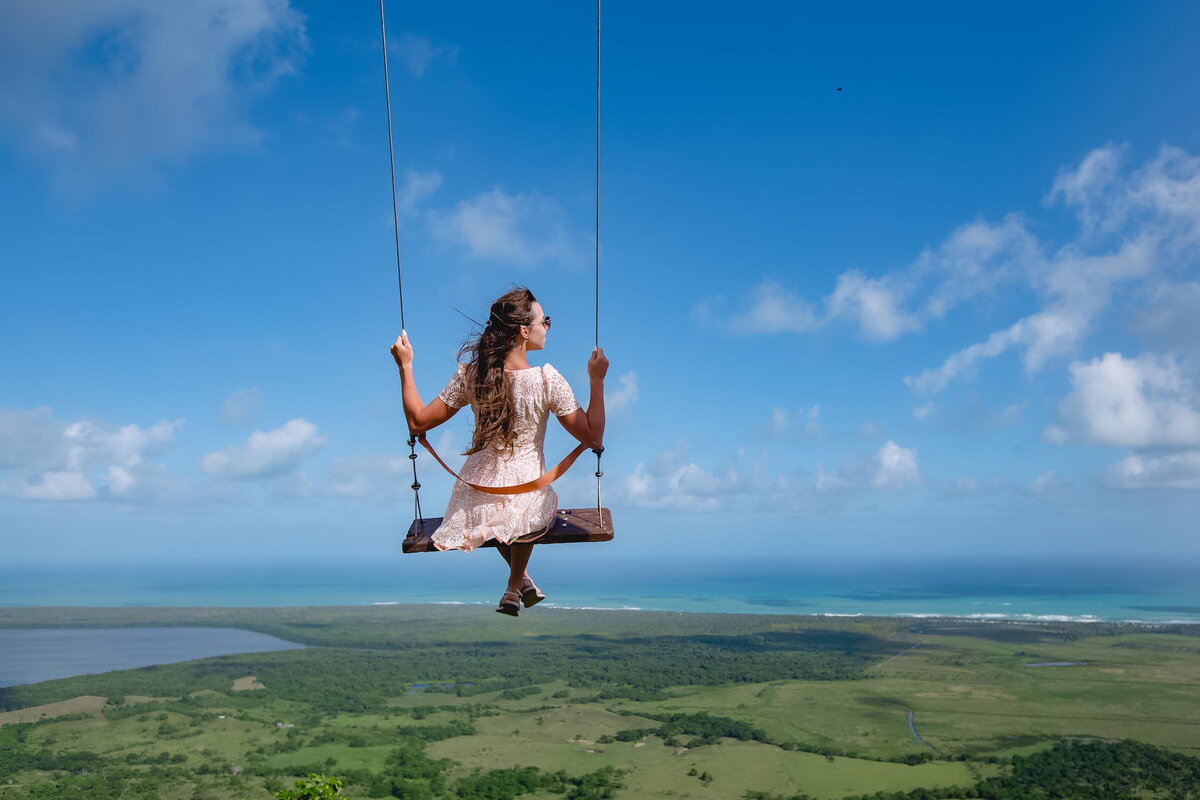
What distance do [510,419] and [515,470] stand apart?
23 centimetres

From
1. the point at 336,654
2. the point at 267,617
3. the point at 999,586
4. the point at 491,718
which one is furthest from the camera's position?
the point at 999,586

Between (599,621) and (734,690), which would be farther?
(599,621)

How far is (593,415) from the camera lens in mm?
3791

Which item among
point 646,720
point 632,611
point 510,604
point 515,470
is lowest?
point 646,720

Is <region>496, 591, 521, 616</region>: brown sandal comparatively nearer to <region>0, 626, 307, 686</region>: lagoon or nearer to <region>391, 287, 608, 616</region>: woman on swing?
<region>391, 287, 608, 616</region>: woman on swing

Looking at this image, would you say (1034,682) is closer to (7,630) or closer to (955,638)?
(955,638)

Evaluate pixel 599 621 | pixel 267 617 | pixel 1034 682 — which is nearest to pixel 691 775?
pixel 1034 682

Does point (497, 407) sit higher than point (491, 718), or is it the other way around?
point (497, 407)

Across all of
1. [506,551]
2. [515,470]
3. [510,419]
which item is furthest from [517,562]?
[510,419]

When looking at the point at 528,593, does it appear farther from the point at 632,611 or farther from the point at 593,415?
the point at 632,611

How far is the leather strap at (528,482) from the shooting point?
3791 millimetres

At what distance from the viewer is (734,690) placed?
80125mm

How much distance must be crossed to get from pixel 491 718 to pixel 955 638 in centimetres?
5824

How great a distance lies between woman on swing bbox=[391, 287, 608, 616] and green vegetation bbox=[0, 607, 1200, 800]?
84.0ft
